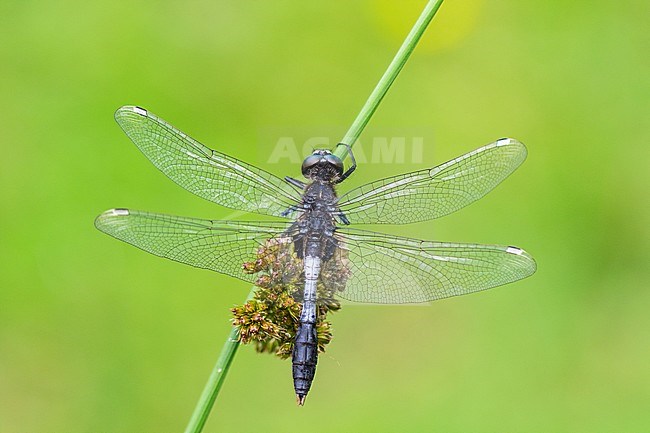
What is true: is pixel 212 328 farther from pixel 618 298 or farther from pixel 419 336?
pixel 618 298

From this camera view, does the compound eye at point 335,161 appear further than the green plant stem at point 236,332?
Yes

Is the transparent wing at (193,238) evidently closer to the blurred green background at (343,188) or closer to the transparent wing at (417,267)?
the transparent wing at (417,267)

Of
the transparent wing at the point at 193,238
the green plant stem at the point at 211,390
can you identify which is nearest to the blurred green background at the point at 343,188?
the transparent wing at the point at 193,238

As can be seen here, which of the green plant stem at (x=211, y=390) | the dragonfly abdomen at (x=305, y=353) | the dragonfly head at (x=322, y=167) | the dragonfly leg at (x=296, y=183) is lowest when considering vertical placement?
the green plant stem at (x=211, y=390)

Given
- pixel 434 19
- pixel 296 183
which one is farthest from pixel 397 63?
pixel 434 19

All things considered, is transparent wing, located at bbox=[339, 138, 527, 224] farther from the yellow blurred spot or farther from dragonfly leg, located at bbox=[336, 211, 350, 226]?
the yellow blurred spot
